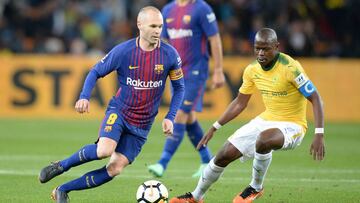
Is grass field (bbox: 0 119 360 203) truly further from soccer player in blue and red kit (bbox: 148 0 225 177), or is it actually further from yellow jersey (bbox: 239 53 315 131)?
yellow jersey (bbox: 239 53 315 131)

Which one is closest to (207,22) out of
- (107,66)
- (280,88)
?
(280,88)

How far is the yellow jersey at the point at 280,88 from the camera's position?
29.2ft

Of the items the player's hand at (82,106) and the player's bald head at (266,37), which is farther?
the player's bald head at (266,37)

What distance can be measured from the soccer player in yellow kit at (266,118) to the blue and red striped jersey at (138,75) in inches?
27.1

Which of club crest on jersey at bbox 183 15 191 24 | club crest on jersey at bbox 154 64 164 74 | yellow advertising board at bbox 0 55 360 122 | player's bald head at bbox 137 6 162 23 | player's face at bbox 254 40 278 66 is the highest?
player's bald head at bbox 137 6 162 23

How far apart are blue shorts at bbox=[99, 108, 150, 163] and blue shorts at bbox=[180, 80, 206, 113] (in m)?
3.09

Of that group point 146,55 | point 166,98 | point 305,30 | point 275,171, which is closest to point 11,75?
point 166,98

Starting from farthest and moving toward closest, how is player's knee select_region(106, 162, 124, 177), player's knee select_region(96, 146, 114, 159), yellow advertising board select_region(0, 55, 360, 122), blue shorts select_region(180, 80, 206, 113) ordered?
1. yellow advertising board select_region(0, 55, 360, 122)
2. blue shorts select_region(180, 80, 206, 113)
3. player's knee select_region(106, 162, 124, 177)
4. player's knee select_region(96, 146, 114, 159)

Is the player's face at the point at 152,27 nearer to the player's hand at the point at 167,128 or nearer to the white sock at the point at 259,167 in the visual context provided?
the player's hand at the point at 167,128

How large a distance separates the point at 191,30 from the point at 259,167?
12.1ft

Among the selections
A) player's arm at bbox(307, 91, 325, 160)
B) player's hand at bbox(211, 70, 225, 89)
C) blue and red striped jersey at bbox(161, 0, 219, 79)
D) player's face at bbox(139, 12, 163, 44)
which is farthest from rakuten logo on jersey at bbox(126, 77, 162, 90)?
player's hand at bbox(211, 70, 225, 89)

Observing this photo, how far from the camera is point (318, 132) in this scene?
8.34 meters

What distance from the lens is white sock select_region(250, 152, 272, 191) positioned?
28.5ft

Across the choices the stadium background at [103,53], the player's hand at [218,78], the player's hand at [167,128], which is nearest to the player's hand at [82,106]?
the player's hand at [167,128]
